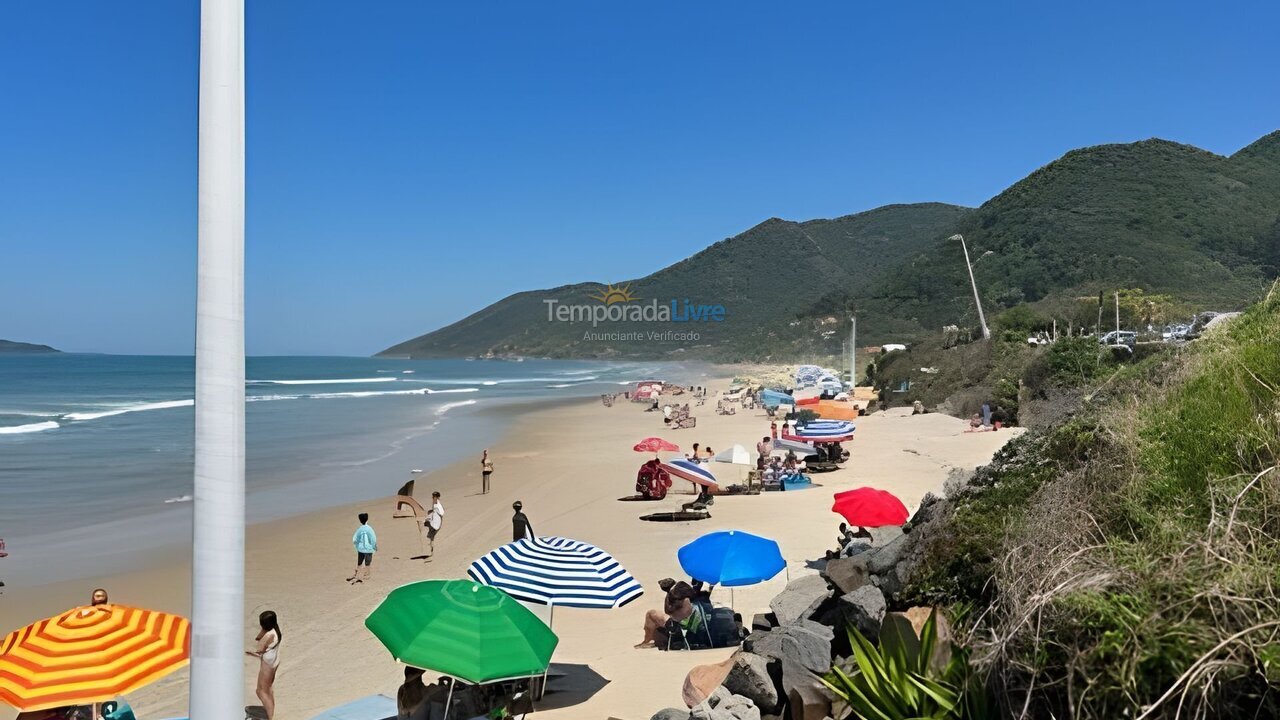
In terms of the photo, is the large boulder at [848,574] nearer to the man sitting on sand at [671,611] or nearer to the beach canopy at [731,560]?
the beach canopy at [731,560]

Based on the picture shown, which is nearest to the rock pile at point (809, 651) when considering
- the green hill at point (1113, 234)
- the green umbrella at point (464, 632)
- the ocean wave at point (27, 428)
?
the green umbrella at point (464, 632)

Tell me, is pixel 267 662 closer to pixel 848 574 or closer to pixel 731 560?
pixel 731 560

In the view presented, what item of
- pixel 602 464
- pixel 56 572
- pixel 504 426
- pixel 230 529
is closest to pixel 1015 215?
pixel 504 426

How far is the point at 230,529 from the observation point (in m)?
1.93

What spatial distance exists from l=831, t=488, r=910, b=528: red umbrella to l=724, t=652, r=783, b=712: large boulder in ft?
19.1

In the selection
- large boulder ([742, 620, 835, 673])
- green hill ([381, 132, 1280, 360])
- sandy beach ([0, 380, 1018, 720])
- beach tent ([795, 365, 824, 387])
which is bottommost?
sandy beach ([0, 380, 1018, 720])

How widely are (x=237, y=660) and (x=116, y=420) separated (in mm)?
44023

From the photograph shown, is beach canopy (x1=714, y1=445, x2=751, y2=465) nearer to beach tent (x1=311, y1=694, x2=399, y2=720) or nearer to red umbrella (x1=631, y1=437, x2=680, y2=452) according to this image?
red umbrella (x1=631, y1=437, x2=680, y2=452)

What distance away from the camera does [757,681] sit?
561cm

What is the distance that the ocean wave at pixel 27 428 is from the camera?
33969 millimetres

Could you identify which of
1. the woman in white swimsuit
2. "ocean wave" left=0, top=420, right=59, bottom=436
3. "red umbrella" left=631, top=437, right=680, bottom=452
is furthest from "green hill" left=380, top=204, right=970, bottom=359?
the woman in white swimsuit

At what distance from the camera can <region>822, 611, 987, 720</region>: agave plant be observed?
4031mm

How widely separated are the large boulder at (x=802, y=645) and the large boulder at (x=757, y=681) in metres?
0.11

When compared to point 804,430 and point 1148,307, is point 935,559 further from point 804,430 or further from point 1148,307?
point 1148,307
